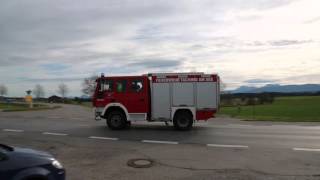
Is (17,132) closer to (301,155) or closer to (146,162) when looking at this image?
(146,162)

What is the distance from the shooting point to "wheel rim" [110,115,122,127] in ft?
72.5

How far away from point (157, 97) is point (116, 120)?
80.1 inches

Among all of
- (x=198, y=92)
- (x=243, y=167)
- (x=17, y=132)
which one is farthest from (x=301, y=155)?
(x=17, y=132)

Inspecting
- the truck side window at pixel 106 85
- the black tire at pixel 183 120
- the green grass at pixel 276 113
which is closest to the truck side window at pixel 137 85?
the truck side window at pixel 106 85

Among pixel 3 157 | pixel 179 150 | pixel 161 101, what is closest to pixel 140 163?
pixel 179 150

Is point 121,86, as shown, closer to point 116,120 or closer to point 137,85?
point 137,85

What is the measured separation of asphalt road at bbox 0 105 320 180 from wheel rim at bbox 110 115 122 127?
1.57ft

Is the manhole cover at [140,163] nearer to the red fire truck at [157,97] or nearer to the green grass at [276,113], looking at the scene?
the red fire truck at [157,97]

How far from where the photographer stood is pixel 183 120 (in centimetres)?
2195

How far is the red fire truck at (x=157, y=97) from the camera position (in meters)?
22.0

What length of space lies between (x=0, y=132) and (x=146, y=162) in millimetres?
10604

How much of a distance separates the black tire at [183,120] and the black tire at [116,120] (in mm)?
2216

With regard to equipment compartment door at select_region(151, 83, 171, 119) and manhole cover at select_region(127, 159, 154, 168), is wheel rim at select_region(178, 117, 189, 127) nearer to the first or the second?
equipment compartment door at select_region(151, 83, 171, 119)

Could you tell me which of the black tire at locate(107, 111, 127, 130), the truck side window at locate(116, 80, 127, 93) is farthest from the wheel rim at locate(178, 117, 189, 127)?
the truck side window at locate(116, 80, 127, 93)
